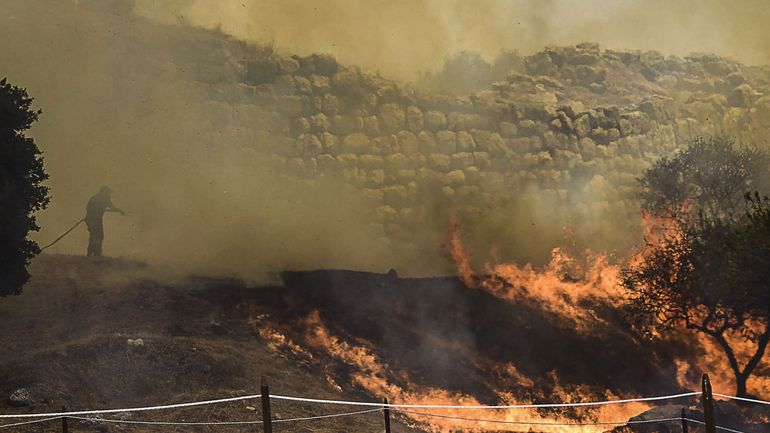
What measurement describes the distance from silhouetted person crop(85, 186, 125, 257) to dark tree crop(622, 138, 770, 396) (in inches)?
711

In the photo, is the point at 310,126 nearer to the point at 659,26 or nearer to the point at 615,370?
the point at 615,370

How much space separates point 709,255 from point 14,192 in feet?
70.0

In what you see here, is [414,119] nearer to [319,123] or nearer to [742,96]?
[319,123]

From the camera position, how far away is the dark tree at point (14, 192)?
21984 millimetres

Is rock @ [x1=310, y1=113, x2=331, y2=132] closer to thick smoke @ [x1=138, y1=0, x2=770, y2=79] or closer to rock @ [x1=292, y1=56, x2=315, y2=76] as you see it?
rock @ [x1=292, y1=56, x2=315, y2=76]

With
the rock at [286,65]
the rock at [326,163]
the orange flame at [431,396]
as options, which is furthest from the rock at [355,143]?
the orange flame at [431,396]

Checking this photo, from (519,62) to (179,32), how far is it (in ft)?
48.9

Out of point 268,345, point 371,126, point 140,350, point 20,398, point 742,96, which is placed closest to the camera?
point 20,398

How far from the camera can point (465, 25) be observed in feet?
125

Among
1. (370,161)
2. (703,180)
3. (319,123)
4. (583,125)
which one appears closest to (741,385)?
(703,180)

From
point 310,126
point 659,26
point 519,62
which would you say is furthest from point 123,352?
point 659,26

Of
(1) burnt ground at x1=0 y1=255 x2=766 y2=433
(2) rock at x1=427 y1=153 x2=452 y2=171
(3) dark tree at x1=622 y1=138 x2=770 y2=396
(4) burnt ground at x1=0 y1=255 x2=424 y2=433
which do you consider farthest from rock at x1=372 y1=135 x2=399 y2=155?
(3) dark tree at x1=622 y1=138 x2=770 y2=396

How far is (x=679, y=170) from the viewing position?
33812 mm

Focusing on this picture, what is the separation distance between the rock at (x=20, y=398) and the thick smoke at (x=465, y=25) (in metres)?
18.6
